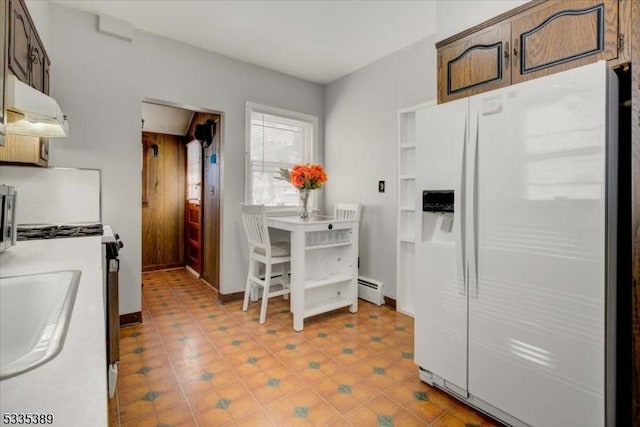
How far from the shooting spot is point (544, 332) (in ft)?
4.53

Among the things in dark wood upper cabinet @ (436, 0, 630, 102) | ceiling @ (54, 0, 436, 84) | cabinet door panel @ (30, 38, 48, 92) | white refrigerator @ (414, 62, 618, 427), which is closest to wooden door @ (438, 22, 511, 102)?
dark wood upper cabinet @ (436, 0, 630, 102)

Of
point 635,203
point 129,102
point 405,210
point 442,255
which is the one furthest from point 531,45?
point 129,102

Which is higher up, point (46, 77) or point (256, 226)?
point (46, 77)

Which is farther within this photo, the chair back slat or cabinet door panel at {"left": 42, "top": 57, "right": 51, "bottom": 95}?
the chair back slat

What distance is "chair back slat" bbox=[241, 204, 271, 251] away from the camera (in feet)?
9.27

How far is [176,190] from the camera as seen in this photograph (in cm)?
506

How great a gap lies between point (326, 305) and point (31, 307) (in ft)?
7.45

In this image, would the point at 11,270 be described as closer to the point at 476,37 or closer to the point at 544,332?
the point at 544,332

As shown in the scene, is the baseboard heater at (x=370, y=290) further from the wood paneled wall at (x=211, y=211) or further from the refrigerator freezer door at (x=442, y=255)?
the wood paneled wall at (x=211, y=211)

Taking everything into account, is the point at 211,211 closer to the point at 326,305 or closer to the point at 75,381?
the point at 326,305

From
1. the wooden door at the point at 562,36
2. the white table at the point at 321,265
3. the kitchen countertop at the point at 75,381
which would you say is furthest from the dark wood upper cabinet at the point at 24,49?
the wooden door at the point at 562,36

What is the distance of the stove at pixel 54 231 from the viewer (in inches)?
77.0

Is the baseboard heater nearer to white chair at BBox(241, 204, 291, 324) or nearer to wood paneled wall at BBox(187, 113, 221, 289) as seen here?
white chair at BBox(241, 204, 291, 324)

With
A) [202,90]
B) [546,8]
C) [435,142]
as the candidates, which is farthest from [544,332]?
[202,90]
